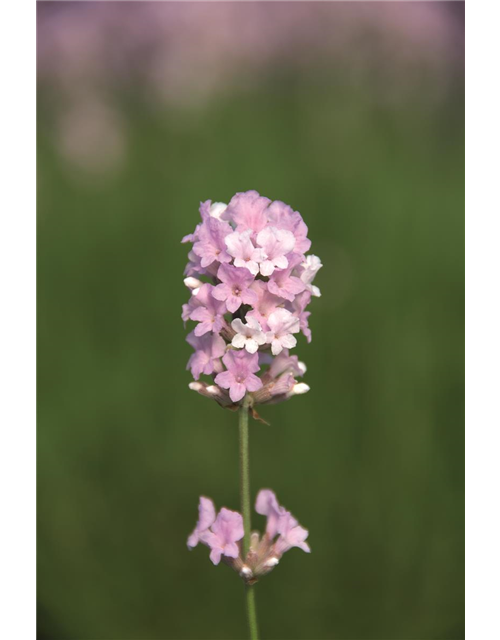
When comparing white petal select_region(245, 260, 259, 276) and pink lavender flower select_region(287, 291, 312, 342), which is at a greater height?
white petal select_region(245, 260, 259, 276)

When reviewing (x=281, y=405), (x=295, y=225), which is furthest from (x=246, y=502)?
(x=281, y=405)

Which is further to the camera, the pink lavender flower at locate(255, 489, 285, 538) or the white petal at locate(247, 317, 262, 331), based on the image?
the pink lavender flower at locate(255, 489, 285, 538)

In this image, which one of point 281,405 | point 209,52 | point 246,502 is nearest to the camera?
point 246,502

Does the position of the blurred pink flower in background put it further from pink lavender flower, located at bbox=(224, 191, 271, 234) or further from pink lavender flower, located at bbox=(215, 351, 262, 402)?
pink lavender flower, located at bbox=(215, 351, 262, 402)

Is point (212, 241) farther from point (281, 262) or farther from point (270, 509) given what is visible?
point (270, 509)

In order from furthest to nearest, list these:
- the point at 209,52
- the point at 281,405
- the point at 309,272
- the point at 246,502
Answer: the point at 209,52 → the point at 281,405 → the point at 309,272 → the point at 246,502

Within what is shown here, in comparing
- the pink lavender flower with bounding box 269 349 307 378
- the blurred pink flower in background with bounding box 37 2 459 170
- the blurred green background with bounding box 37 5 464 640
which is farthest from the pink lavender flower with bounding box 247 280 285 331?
the blurred pink flower in background with bounding box 37 2 459 170
